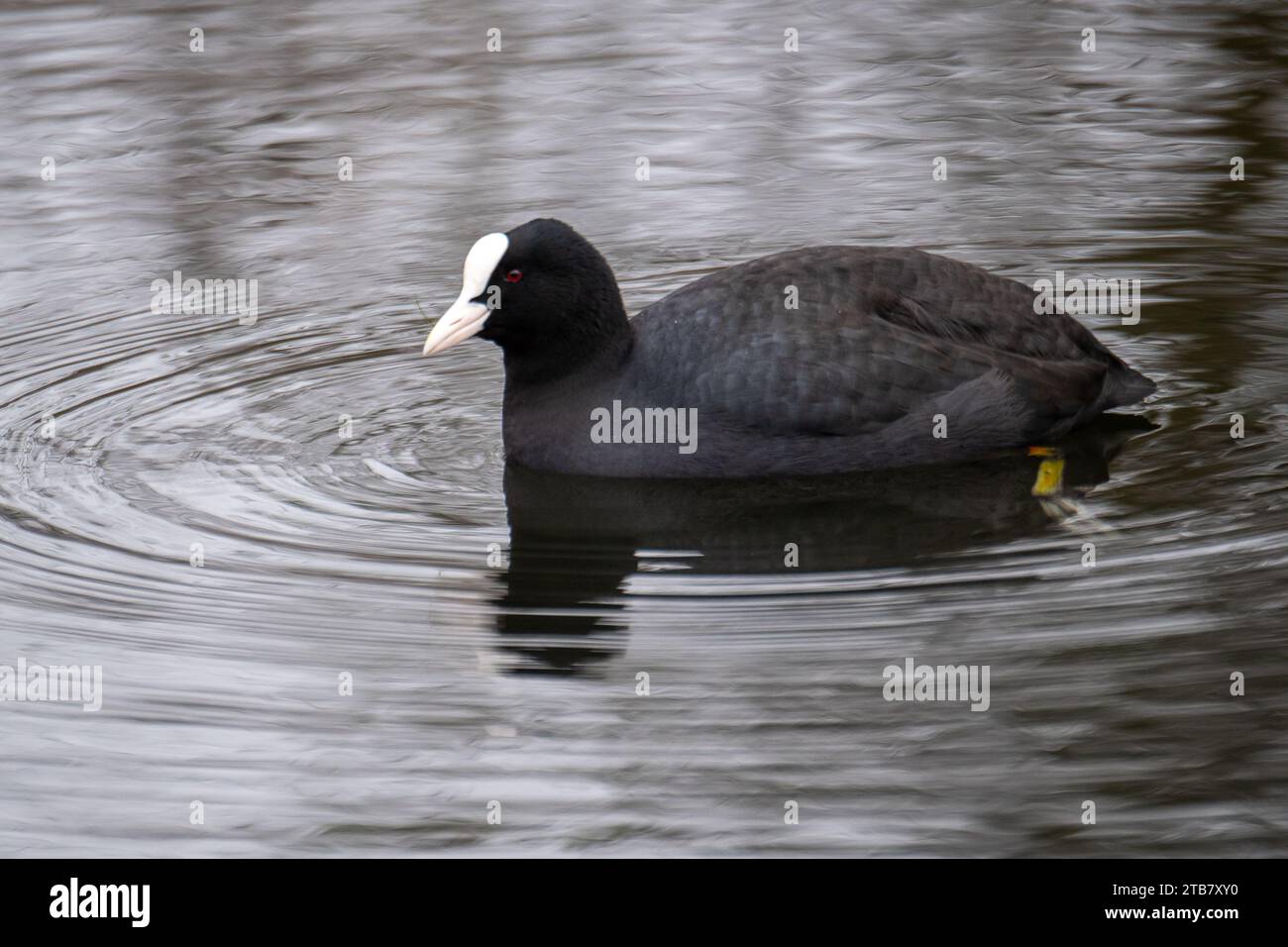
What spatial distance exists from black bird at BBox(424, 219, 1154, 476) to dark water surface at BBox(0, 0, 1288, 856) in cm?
15

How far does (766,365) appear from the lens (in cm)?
647

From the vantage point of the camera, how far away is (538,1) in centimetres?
1333

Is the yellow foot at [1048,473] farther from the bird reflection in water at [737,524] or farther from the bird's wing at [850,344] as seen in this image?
the bird's wing at [850,344]

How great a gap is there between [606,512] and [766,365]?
74 cm

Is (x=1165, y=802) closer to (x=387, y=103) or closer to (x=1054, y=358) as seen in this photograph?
(x=1054, y=358)

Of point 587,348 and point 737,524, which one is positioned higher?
point 587,348

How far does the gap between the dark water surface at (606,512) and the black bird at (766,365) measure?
5.7 inches

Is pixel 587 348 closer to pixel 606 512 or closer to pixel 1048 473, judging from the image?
pixel 606 512

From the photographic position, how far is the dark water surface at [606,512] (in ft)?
15.6

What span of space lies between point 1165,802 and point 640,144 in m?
6.82

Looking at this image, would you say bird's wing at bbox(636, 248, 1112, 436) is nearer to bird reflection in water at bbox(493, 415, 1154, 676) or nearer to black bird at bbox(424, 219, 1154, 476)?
black bird at bbox(424, 219, 1154, 476)

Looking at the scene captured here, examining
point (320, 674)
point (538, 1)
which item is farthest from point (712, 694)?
point (538, 1)

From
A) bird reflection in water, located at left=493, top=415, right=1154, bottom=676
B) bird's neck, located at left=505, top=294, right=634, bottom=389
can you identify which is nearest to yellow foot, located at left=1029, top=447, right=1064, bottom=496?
bird reflection in water, located at left=493, top=415, right=1154, bottom=676

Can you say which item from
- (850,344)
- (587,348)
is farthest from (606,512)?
(850,344)
